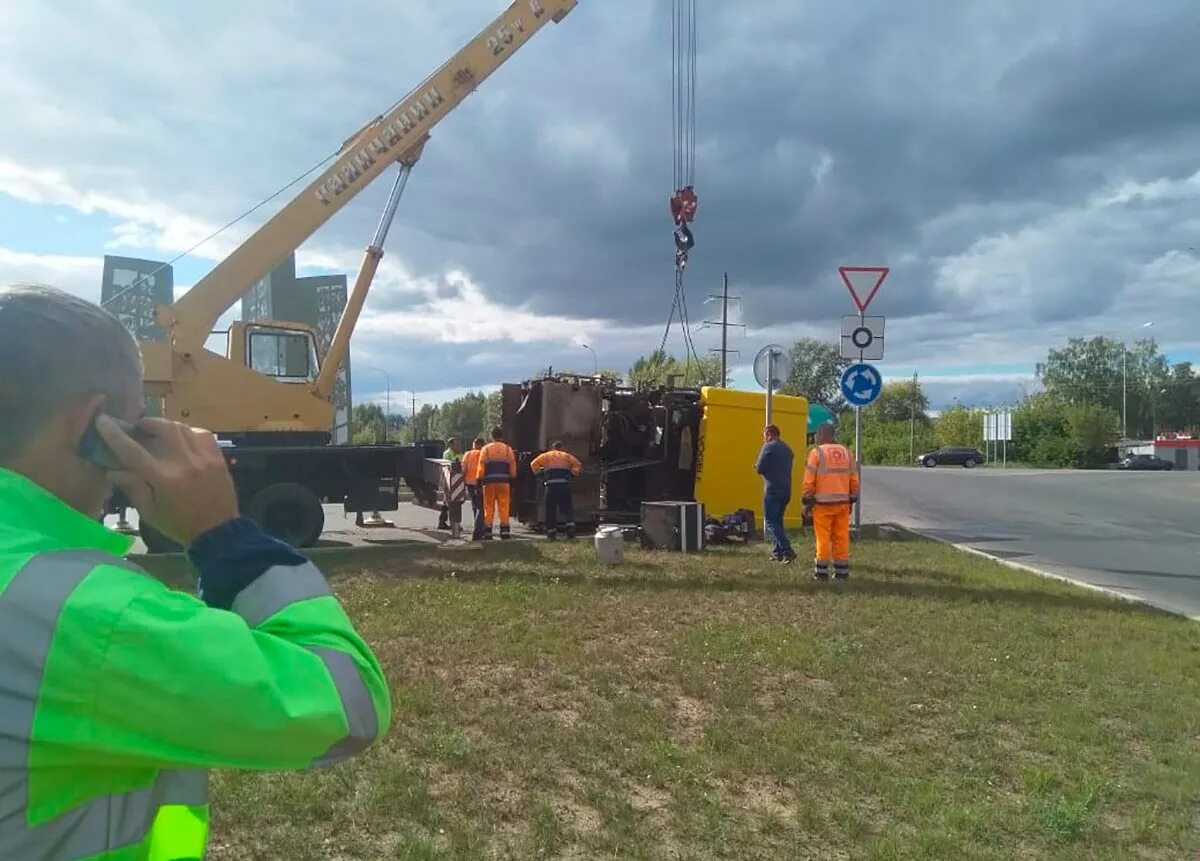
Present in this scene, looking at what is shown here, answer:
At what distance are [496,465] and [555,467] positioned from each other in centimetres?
94

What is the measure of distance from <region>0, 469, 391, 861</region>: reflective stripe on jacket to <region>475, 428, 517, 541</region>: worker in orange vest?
1363 cm

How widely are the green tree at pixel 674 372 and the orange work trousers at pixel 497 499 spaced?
4.15 m

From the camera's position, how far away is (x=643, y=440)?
1727 centimetres

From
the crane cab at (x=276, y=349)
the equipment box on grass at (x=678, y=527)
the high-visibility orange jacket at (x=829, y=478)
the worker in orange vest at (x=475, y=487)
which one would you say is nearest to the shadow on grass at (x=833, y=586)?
the high-visibility orange jacket at (x=829, y=478)

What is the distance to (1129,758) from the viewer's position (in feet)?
17.1

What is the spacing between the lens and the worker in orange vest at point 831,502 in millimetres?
10641

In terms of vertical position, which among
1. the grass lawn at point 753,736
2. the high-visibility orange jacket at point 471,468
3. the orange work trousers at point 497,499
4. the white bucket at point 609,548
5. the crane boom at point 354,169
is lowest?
the grass lawn at point 753,736

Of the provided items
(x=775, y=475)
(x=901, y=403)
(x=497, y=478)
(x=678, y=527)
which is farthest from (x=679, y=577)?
(x=901, y=403)

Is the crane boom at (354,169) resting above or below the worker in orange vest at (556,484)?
above

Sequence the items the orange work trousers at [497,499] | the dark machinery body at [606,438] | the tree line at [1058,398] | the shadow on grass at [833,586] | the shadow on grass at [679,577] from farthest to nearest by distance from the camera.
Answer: the tree line at [1058,398], the dark machinery body at [606,438], the orange work trousers at [497,499], the shadow on grass at [679,577], the shadow on grass at [833,586]

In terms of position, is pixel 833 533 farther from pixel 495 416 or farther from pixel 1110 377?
pixel 1110 377

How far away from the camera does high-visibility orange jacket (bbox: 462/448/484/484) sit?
50.5 feet

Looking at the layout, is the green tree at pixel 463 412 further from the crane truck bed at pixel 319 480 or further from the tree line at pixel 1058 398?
the crane truck bed at pixel 319 480

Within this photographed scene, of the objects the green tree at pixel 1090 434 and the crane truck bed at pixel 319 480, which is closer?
the crane truck bed at pixel 319 480
